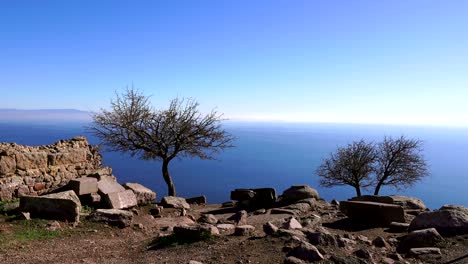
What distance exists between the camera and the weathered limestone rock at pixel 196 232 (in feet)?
31.5

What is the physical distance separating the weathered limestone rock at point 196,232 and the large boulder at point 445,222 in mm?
5675

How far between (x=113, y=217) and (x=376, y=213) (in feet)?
26.8

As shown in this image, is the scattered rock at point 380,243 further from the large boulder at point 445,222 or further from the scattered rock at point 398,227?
the scattered rock at point 398,227

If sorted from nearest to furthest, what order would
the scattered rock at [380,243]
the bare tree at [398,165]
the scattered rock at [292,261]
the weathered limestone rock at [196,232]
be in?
the scattered rock at [292,261], the scattered rock at [380,243], the weathered limestone rock at [196,232], the bare tree at [398,165]

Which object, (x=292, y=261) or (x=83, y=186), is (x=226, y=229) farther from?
(x=83, y=186)

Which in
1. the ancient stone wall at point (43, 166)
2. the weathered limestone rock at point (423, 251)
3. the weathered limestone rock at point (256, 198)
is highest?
the ancient stone wall at point (43, 166)

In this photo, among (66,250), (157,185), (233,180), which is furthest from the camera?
(233,180)

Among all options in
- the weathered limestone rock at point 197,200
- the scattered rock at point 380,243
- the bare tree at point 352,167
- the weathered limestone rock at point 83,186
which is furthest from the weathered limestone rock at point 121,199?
the bare tree at point 352,167

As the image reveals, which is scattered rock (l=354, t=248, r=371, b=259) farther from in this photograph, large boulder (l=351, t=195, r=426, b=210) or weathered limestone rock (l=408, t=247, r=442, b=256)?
large boulder (l=351, t=195, r=426, b=210)

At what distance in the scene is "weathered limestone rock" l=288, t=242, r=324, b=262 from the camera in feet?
25.5

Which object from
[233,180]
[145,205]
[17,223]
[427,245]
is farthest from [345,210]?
[233,180]

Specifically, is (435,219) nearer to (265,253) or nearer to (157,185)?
(265,253)

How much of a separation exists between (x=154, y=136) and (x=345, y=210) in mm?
10843

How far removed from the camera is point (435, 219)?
10.6 m
